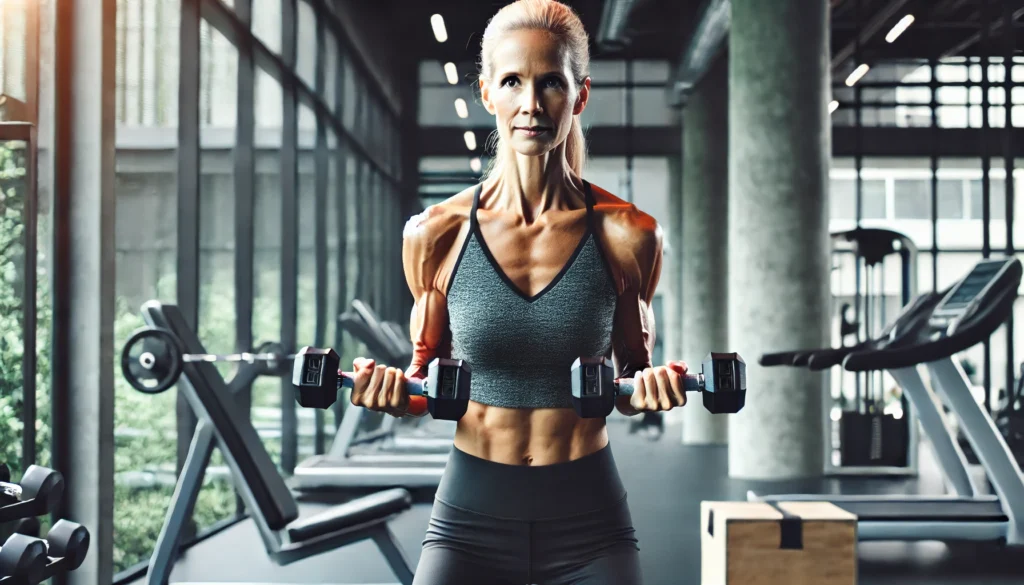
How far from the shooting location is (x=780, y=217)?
7004 mm

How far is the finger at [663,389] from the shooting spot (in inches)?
51.1

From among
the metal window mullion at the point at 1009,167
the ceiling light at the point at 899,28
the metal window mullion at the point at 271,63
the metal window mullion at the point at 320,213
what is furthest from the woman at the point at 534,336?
the ceiling light at the point at 899,28

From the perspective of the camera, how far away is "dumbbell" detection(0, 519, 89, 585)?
213 centimetres

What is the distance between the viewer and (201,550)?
16.6 ft

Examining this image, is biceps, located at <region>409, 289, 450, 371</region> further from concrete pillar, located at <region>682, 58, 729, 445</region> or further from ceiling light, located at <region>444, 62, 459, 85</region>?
ceiling light, located at <region>444, 62, 459, 85</region>

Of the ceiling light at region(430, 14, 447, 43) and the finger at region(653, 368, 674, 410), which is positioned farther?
the ceiling light at region(430, 14, 447, 43)

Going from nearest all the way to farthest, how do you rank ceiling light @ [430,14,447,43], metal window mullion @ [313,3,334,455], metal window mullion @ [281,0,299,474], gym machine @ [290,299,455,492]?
gym machine @ [290,299,455,492] < metal window mullion @ [281,0,299,474] < metal window mullion @ [313,3,334,455] < ceiling light @ [430,14,447,43]

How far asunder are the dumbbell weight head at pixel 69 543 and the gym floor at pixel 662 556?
2055mm

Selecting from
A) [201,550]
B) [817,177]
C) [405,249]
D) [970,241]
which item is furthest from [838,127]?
[405,249]

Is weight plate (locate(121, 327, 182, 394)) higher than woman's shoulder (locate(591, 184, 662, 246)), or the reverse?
woman's shoulder (locate(591, 184, 662, 246))

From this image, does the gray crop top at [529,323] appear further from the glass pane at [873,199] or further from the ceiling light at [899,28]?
the ceiling light at [899,28]

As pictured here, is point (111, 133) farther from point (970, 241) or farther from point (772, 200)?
point (970, 241)

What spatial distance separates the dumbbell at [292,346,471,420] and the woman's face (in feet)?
1.10

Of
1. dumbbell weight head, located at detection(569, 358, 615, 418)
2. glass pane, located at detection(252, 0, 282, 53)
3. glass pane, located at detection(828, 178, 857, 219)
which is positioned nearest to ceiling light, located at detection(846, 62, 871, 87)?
glass pane, located at detection(828, 178, 857, 219)
